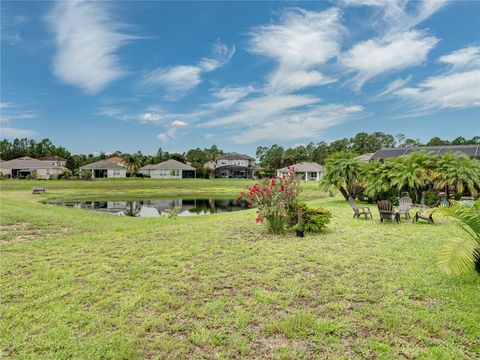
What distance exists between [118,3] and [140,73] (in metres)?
16.7

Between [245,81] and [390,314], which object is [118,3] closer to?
[390,314]

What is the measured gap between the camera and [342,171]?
19000mm

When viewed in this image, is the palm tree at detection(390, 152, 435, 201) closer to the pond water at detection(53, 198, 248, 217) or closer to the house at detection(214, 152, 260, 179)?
the pond water at detection(53, 198, 248, 217)

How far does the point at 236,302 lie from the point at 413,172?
16.6 metres

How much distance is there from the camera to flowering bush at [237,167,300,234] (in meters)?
9.56

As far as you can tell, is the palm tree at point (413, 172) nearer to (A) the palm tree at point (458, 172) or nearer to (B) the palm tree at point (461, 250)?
(A) the palm tree at point (458, 172)

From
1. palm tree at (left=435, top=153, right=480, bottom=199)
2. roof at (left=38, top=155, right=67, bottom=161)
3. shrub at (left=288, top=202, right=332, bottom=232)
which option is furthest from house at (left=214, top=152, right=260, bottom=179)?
shrub at (left=288, top=202, right=332, bottom=232)

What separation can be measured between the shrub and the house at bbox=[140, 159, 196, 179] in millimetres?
61040

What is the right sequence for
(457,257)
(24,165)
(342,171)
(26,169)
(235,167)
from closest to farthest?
(457,257) → (342,171) → (26,169) → (24,165) → (235,167)

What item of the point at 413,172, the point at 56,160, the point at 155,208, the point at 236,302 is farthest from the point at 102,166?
the point at 236,302

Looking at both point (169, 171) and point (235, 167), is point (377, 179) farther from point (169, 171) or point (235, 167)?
point (169, 171)

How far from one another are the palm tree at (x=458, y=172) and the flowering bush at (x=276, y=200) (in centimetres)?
1216

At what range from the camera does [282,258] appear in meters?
6.84

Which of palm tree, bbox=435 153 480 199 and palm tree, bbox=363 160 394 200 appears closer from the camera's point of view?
palm tree, bbox=435 153 480 199
